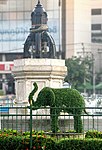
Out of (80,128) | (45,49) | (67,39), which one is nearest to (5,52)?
(67,39)

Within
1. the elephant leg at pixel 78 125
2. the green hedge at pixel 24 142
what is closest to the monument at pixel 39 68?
the elephant leg at pixel 78 125

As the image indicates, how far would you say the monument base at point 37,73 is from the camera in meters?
16.1

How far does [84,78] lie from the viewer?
57531 millimetres

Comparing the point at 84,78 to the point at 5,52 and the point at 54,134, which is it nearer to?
the point at 5,52

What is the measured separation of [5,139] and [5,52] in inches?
2096

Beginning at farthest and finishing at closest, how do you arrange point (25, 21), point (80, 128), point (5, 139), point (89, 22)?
point (89, 22) → point (25, 21) → point (80, 128) → point (5, 139)

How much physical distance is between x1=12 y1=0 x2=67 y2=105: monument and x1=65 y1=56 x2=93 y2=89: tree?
3647 cm

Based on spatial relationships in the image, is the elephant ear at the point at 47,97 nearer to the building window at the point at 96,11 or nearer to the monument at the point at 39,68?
the monument at the point at 39,68

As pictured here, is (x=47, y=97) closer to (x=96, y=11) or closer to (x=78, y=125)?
(x=78, y=125)

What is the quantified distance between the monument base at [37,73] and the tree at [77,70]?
37650mm

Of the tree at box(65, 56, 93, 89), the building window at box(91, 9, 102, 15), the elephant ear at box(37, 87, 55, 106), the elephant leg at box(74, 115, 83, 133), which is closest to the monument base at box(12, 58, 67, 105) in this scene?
the elephant ear at box(37, 87, 55, 106)

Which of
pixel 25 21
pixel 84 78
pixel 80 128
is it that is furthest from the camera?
pixel 25 21

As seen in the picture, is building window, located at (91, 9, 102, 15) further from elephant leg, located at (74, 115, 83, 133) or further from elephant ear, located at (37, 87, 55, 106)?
elephant leg, located at (74, 115, 83, 133)

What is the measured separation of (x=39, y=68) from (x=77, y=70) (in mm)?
39943
